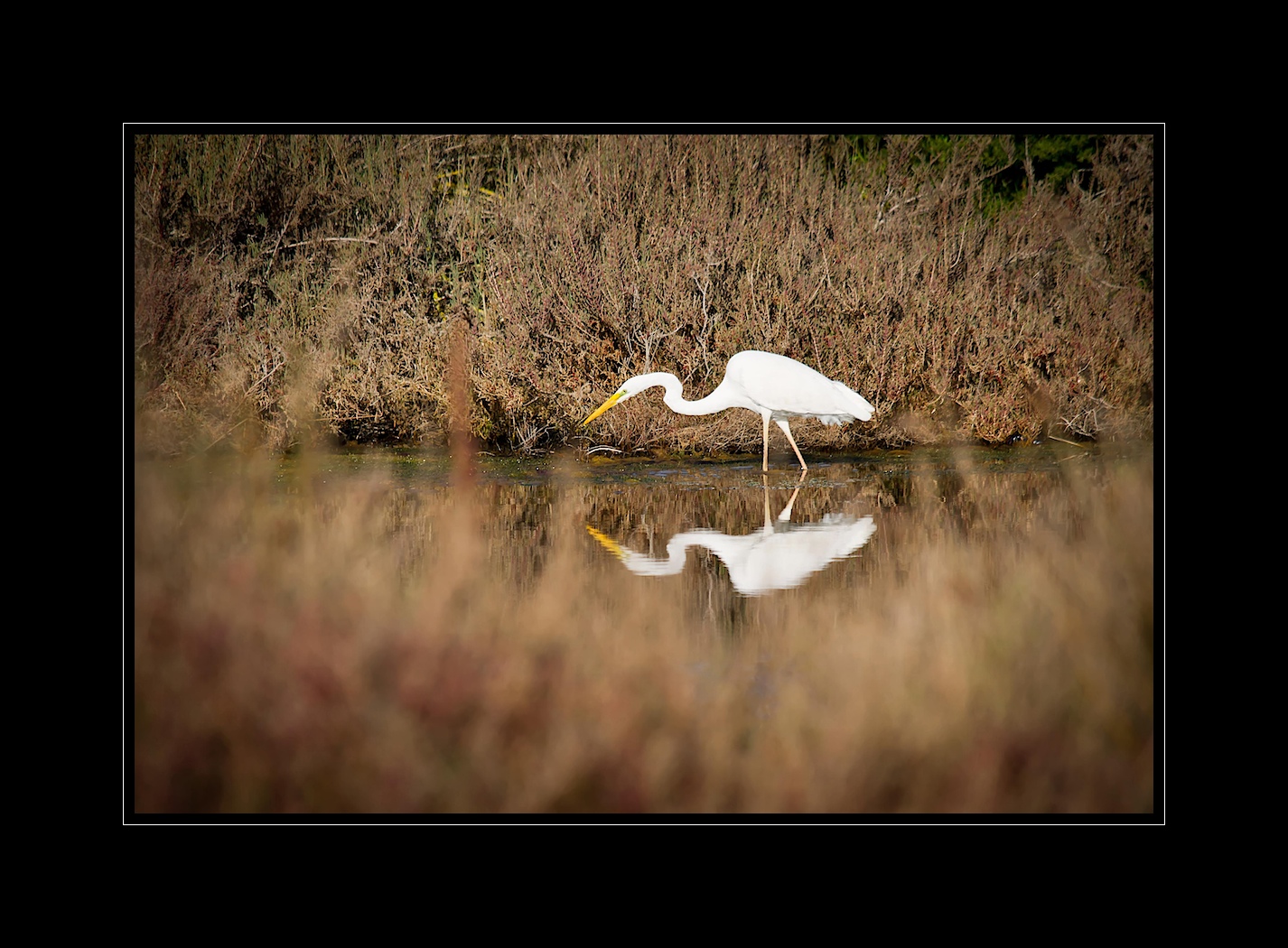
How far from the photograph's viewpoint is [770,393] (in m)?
5.88

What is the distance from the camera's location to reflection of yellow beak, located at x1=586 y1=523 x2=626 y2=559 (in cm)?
408

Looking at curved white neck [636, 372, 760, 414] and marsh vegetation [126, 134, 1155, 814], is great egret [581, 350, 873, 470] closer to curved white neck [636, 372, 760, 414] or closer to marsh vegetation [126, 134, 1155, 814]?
curved white neck [636, 372, 760, 414]

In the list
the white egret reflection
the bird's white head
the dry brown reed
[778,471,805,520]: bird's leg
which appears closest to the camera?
the white egret reflection

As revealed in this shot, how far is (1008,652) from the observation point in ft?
9.68

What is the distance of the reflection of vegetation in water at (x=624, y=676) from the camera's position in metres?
2.56

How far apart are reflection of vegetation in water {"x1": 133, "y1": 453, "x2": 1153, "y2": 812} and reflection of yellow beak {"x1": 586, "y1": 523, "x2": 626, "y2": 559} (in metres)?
0.17

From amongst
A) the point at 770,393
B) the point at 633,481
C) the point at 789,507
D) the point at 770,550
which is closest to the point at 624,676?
the point at 770,550

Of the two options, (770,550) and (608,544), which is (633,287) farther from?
(770,550)

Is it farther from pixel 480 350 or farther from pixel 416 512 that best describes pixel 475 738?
pixel 480 350

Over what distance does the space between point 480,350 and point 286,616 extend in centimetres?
363

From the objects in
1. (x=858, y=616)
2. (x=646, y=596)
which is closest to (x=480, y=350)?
(x=646, y=596)

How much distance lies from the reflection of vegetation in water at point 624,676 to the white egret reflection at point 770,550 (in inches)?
4.2

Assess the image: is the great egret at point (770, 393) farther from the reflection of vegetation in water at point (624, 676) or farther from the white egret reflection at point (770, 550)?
the reflection of vegetation in water at point (624, 676)

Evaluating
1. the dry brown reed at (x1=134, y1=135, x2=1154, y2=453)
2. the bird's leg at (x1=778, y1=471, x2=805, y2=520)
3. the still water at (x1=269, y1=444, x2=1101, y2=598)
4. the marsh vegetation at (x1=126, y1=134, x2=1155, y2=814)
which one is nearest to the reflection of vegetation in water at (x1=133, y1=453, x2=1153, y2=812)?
the marsh vegetation at (x1=126, y1=134, x2=1155, y2=814)
